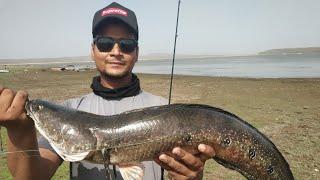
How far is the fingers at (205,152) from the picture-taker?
145 inches

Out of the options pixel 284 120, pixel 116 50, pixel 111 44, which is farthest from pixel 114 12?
pixel 284 120

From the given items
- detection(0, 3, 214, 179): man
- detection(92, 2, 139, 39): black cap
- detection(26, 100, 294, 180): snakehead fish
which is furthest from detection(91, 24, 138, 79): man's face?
detection(26, 100, 294, 180): snakehead fish

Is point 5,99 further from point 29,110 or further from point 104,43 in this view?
point 104,43

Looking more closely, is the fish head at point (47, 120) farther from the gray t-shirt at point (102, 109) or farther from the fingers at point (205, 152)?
the fingers at point (205, 152)

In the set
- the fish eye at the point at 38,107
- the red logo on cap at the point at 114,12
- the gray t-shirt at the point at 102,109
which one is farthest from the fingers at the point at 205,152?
the red logo on cap at the point at 114,12

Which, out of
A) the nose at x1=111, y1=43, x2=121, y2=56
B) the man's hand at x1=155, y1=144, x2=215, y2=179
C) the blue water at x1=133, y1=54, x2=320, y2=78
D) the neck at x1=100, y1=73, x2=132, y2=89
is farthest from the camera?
the blue water at x1=133, y1=54, x2=320, y2=78

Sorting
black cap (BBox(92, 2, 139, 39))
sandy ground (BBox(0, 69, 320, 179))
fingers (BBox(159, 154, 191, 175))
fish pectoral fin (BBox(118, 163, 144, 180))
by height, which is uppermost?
black cap (BBox(92, 2, 139, 39))

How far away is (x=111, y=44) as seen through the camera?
4.53 metres

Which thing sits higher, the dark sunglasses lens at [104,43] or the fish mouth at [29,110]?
the dark sunglasses lens at [104,43]

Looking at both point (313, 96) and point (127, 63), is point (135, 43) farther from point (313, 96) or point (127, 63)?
point (313, 96)

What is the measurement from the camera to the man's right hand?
10.4 feet

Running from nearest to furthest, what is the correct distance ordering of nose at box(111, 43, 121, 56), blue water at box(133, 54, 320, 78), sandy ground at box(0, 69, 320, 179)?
nose at box(111, 43, 121, 56)
sandy ground at box(0, 69, 320, 179)
blue water at box(133, 54, 320, 78)

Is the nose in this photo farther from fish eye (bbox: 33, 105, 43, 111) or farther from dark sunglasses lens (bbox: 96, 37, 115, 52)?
fish eye (bbox: 33, 105, 43, 111)

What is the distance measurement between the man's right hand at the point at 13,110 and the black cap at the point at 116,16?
1636 millimetres
